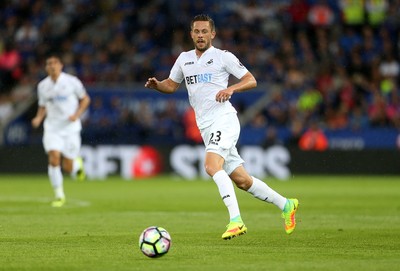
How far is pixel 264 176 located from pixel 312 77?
4.14 metres

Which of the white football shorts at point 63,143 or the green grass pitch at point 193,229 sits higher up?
the white football shorts at point 63,143

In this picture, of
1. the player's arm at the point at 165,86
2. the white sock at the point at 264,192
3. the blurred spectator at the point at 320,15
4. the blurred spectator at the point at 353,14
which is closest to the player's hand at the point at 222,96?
the player's arm at the point at 165,86

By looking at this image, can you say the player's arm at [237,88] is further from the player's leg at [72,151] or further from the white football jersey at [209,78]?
the player's leg at [72,151]

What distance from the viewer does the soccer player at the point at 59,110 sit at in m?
17.8

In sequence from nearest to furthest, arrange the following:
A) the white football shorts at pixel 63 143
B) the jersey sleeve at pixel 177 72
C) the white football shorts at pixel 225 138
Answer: the white football shorts at pixel 225 138 < the jersey sleeve at pixel 177 72 < the white football shorts at pixel 63 143

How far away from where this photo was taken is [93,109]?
2845 centimetres

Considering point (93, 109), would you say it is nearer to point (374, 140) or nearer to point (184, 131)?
point (184, 131)

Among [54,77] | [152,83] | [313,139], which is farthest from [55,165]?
[313,139]

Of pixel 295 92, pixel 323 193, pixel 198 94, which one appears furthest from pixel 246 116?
pixel 198 94

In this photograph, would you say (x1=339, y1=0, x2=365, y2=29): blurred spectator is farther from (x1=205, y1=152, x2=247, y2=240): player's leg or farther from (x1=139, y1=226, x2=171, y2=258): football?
(x1=139, y1=226, x2=171, y2=258): football

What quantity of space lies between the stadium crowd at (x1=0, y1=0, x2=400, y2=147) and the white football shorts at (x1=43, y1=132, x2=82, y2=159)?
9761mm

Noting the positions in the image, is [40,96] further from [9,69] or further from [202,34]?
[9,69]

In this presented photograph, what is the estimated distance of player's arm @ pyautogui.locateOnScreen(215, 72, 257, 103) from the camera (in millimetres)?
10547

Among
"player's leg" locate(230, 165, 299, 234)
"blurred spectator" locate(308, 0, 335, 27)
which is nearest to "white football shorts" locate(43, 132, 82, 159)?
"player's leg" locate(230, 165, 299, 234)
